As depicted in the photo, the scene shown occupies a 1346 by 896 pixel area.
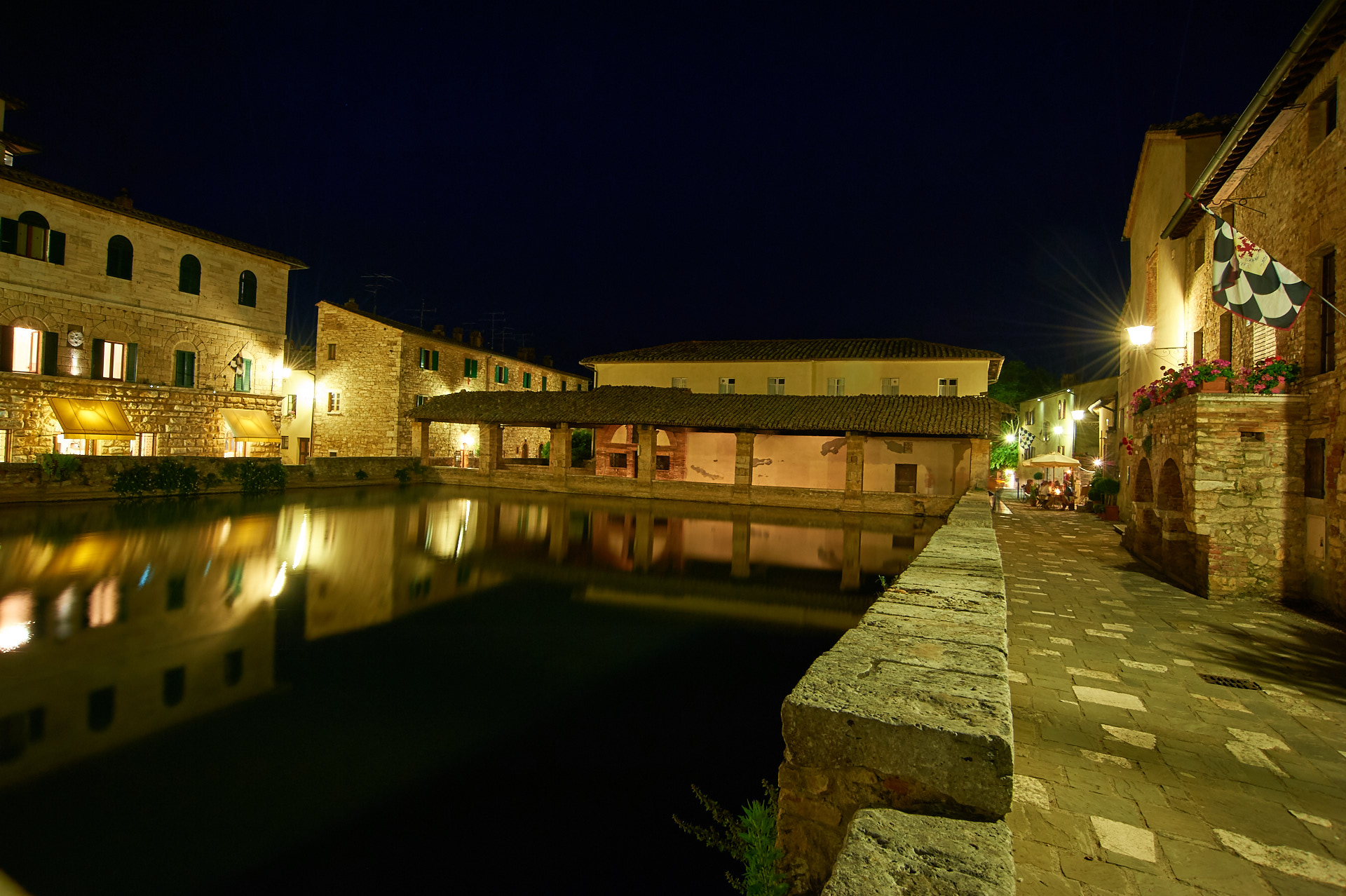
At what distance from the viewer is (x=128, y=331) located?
19.4m

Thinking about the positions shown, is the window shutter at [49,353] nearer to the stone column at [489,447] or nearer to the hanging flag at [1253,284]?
the stone column at [489,447]

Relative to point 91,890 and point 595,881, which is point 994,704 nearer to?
point 595,881

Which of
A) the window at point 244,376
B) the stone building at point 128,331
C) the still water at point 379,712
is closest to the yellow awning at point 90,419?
the stone building at point 128,331

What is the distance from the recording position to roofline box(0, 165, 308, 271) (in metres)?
17.0

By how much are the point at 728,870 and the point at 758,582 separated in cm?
661

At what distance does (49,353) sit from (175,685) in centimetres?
1897

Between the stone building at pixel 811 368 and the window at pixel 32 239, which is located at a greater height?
the window at pixel 32 239

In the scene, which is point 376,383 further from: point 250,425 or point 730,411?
point 730,411

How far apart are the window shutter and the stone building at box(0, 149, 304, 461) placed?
0.08ft

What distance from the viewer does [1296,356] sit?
7.36 meters

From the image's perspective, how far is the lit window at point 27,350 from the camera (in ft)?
56.1

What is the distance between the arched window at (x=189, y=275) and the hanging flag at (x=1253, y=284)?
2641 cm

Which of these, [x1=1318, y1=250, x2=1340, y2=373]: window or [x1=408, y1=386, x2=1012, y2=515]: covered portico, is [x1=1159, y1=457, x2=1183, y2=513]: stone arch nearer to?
[x1=1318, y1=250, x2=1340, y2=373]: window

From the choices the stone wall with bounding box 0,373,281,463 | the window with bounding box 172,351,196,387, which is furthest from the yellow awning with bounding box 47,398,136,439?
the window with bounding box 172,351,196,387
